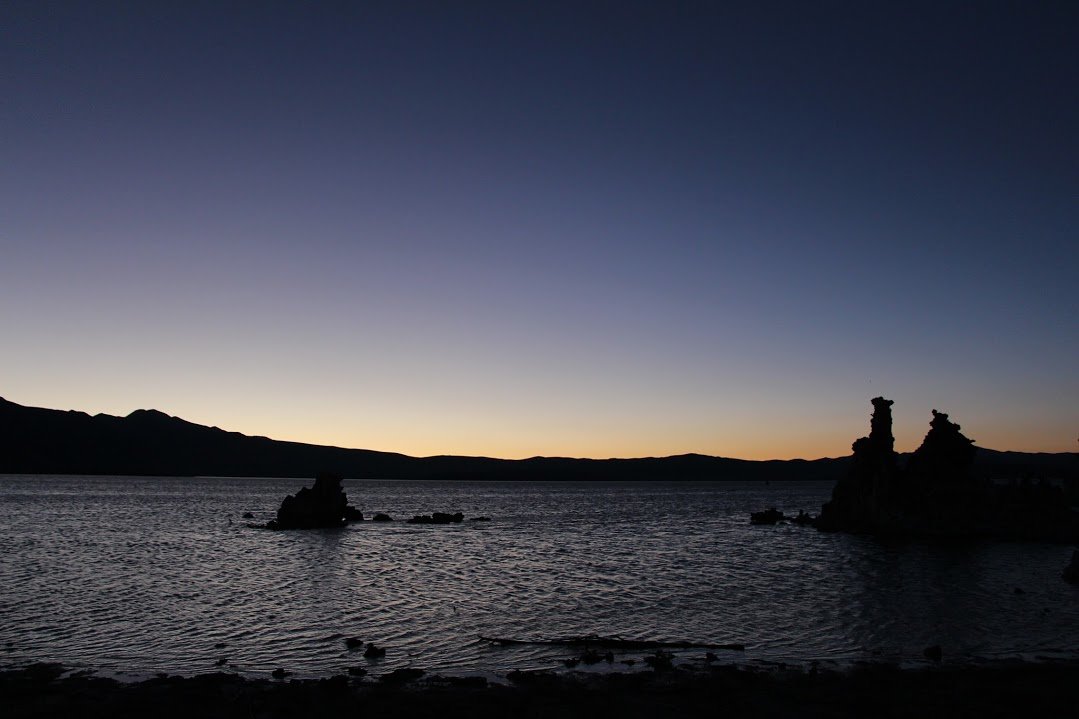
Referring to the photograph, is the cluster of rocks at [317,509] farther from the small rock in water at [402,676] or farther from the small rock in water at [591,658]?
the small rock in water at [591,658]

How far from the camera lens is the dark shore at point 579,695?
1923 cm

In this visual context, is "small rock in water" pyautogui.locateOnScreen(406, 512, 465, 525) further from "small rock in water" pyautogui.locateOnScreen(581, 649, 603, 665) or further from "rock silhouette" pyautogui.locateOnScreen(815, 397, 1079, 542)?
"small rock in water" pyautogui.locateOnScreen(581, 649, 603, 665)

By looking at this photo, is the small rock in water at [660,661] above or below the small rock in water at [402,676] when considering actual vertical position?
above

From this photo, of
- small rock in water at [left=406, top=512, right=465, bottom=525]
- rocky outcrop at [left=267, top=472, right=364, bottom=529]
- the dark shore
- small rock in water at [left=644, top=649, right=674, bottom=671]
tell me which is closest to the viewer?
the dark shore

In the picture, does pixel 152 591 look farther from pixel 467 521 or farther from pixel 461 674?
pixel 467 521

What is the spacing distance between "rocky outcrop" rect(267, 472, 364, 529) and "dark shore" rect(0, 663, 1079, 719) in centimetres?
6923

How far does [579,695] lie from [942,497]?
239 feet

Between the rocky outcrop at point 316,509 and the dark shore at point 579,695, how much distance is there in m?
69.2

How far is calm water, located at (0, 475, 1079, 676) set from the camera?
27.1 m

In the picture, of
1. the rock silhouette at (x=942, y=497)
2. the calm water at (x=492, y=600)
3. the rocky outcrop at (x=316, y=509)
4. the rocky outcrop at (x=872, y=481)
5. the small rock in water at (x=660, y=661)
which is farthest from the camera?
the rocky outcrop at (x=316, y=509)

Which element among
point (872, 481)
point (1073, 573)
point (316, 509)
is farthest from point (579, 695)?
point (316, 509)

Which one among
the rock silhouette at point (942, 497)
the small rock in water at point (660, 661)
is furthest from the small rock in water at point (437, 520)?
the small rock in water at point (660, 661)

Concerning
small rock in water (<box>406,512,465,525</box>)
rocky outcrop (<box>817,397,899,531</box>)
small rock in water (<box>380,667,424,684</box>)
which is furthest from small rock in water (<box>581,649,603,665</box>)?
small rock in water (<box>406,512,465,525</box>)

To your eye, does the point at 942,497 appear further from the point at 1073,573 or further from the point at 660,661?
the point at 660,661
